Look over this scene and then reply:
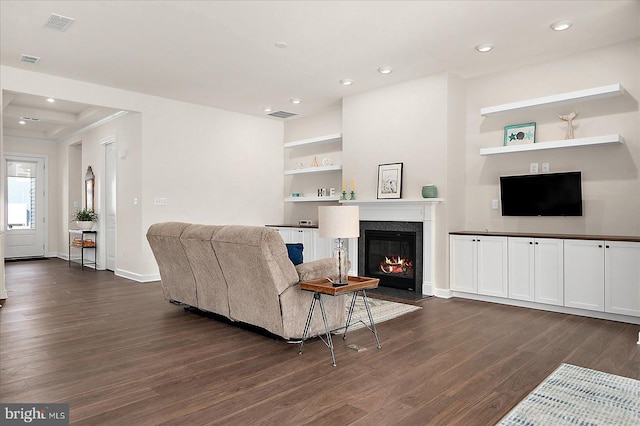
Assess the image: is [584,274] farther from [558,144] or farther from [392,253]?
[392,253]

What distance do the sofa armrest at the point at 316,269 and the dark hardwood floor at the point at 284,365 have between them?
0.55 metres

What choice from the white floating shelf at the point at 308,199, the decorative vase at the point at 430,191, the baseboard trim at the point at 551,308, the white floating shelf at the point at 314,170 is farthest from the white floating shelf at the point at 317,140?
the baseboard trim at the point at 551,308

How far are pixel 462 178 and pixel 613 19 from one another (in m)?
2.36

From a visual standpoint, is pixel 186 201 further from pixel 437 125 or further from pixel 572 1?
pixel 572 1

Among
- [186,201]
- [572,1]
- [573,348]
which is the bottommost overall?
[573,348]

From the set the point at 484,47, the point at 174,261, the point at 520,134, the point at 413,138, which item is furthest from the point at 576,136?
the point at 174,261

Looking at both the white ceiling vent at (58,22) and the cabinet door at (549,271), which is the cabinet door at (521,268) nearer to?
the cabinet door at (549,271)

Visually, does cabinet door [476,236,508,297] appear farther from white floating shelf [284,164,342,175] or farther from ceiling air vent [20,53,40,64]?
ceiling air vent [20,53,40,64]

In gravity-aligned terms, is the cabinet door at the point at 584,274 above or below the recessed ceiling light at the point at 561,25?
below

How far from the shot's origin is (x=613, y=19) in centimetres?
408

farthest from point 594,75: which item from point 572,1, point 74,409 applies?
point 74,409

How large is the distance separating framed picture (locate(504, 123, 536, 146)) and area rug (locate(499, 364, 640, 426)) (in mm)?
3159

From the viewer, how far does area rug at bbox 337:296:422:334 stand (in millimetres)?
4170

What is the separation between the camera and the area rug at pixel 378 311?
417 cm
